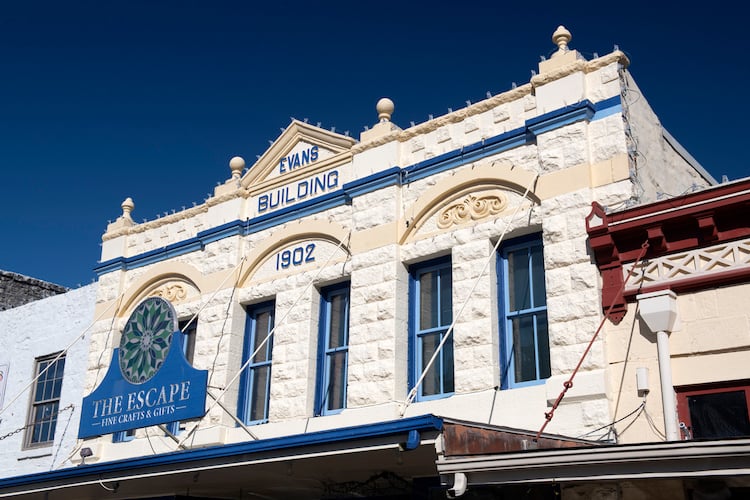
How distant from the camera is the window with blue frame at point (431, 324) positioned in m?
12.3

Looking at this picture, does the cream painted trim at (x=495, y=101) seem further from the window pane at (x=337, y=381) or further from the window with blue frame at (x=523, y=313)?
the window pane at (x=337, y=381)

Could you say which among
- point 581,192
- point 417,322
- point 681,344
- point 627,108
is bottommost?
point 681,344

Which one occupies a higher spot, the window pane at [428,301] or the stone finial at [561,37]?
the stone finial at [561,37]

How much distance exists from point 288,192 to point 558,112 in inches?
210

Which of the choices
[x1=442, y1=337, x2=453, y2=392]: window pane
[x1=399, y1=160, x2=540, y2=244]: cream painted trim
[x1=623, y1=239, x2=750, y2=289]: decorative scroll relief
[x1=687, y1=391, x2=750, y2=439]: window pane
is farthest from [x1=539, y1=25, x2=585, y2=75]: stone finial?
[x1=687, y1=391, x2=750, y2=439]: window pane

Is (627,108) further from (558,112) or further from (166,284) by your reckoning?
(166,284)

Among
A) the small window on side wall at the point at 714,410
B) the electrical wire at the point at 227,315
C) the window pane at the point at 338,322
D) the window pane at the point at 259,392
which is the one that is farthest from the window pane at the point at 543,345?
the electrical wire at the point at 227,315

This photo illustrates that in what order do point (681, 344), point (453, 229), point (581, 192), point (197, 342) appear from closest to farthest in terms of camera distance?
point (681, 344) < point (581, 192) < point (453, 229) < point (197, 342)

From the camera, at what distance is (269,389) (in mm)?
14281

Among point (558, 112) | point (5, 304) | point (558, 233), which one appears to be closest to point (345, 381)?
point (558, 233)

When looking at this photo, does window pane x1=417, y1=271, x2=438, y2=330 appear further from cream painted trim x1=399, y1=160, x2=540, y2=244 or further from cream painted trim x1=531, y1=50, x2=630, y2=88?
cream painted trim x1=531, y1=50, x2=630, y2=88

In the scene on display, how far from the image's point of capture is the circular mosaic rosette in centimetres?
1292

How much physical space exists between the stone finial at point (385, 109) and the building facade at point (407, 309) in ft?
0.10

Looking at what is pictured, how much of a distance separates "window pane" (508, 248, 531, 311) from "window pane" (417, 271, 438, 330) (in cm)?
127
